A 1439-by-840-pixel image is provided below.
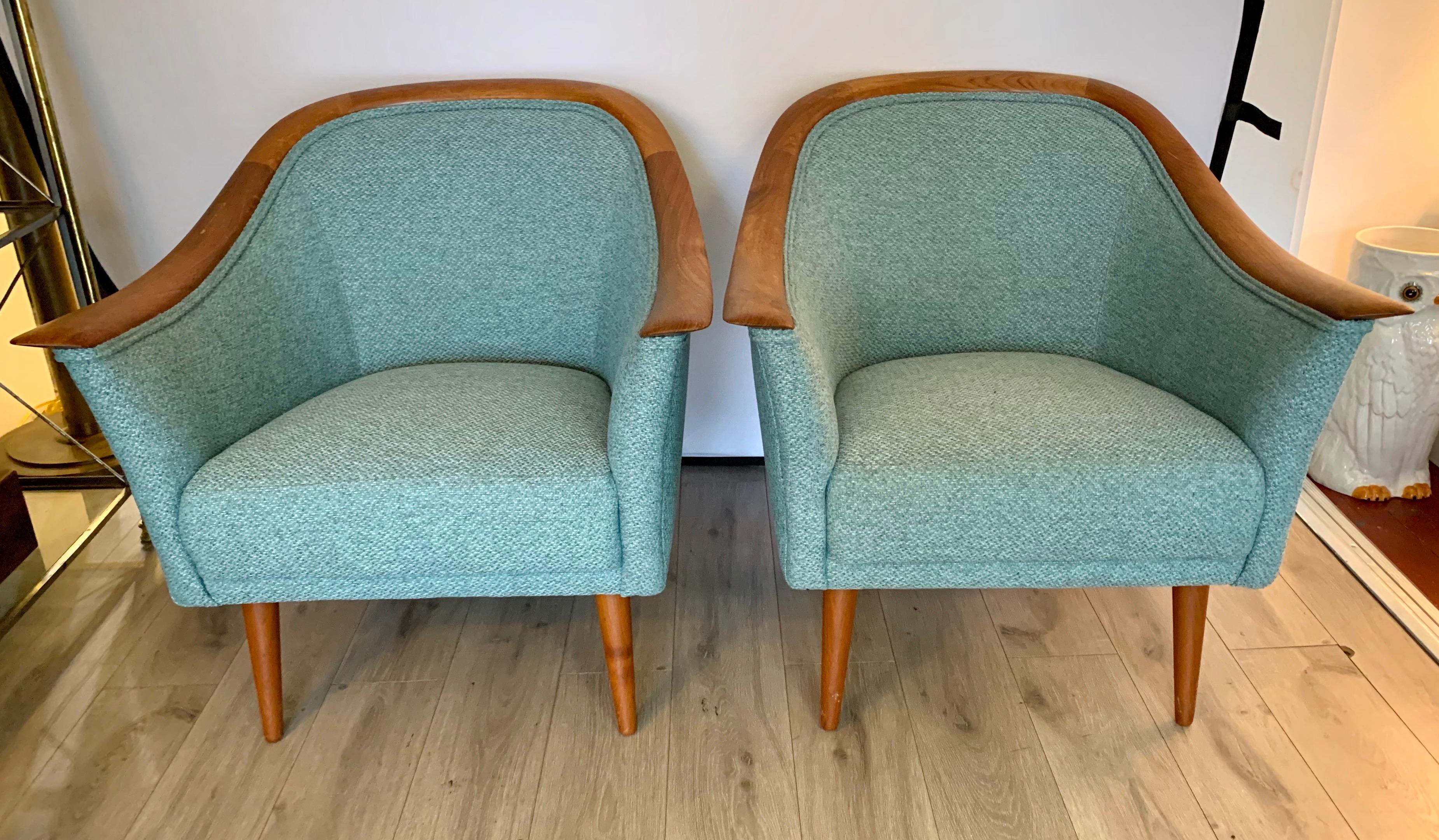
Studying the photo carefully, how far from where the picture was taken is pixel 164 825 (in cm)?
126

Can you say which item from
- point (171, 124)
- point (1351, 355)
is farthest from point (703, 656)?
point (171, 124)

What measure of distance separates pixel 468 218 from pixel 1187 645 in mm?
1203

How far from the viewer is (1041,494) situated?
121 centimetres

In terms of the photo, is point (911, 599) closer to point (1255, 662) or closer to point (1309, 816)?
point (1255, 662)

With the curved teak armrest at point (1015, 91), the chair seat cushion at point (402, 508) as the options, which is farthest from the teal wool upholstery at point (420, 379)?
the curved teak armrest at point (1015, 91)

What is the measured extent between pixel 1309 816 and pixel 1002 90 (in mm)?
1077

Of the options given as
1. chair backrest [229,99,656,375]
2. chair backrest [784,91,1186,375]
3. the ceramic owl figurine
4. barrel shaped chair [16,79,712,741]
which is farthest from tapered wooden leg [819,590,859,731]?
the ceramic owl figurine

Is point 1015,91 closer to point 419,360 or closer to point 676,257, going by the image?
point 676,257

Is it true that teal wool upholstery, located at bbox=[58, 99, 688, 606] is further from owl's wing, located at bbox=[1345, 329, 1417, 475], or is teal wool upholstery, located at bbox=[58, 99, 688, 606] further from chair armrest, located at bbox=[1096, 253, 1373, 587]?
owl's wing, located at bbox=[1345, 329, 1417, 475]

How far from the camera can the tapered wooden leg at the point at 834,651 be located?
4.32ft

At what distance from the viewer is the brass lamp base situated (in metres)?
1.81

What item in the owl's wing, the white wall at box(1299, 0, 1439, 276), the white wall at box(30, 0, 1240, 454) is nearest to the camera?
the white wall at box(30, 0, 1240, 454)

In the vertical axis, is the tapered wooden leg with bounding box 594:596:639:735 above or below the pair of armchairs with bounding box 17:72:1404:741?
below

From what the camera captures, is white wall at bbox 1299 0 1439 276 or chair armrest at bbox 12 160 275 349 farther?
white wall at bbox 1299 0 1439 276
